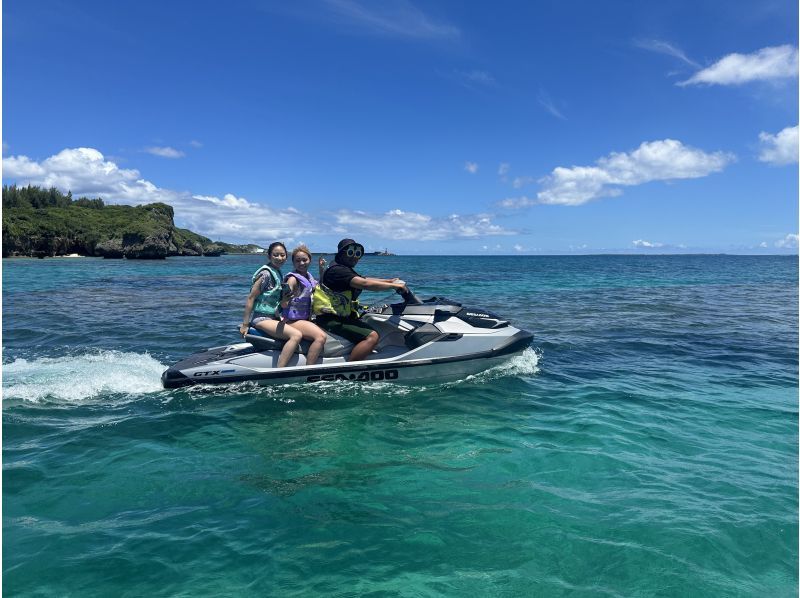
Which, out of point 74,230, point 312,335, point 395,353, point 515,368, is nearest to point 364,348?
point 395,353

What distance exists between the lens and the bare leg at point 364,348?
28.5 ft

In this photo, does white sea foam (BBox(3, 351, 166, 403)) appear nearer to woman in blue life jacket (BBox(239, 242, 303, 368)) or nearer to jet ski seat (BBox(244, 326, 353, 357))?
jet ski seat (BBox(244, 326, 353, 357))

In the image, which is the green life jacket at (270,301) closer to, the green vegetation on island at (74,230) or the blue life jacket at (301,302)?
the blue life jacket at (301,302)

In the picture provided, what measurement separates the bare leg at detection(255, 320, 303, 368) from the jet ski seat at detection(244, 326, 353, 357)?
5.8 inches

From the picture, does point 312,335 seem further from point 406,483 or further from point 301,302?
point 406,483

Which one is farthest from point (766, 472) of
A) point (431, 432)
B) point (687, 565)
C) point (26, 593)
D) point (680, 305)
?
point (680, 305)

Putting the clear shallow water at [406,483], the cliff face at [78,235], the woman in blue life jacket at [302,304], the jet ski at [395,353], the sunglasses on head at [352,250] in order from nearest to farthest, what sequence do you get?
the clear shallow water at [406,483]
the sunglasses on head at [352,250]
the woman in blue life jacket at [302,304]
the jet ski at [395,353]
the cliff face at [78,235]

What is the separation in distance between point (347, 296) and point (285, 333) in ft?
4.00

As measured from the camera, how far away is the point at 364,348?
8688mm

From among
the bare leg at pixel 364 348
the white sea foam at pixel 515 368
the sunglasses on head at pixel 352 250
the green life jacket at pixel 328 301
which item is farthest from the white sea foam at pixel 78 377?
the white sea foam at pixel 515 368

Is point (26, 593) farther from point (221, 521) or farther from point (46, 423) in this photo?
point (46, 423)

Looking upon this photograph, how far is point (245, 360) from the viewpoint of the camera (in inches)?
338

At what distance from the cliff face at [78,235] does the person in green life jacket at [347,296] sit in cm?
9371

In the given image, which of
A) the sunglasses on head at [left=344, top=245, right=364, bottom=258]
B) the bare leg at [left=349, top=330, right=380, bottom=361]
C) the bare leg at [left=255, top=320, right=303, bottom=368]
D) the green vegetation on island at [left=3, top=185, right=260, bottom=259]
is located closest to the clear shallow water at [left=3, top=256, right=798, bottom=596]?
the bare leg at [left=349, top=330, right=380, bottom=361]
